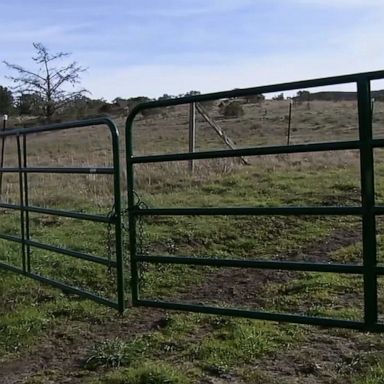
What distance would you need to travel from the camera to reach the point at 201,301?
5.65m

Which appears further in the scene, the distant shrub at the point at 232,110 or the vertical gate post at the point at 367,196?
the distant shrub at the point at 232,110

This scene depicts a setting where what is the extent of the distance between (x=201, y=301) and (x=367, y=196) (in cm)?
227

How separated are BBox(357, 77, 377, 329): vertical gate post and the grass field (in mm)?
384

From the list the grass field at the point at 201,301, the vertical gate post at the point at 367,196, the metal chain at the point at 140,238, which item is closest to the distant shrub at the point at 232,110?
the grass field at the point at 201,301

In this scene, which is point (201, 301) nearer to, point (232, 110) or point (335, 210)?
point (335, 210)

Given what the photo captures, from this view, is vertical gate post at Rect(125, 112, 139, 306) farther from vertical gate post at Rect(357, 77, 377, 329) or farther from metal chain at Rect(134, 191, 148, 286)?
vertical gate post at Rect(357, 77, 377, 329)

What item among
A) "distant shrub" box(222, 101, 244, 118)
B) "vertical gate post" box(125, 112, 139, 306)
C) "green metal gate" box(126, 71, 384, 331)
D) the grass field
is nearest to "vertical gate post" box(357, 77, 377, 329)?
"green metal gate" box(126, 71, 384, 331)

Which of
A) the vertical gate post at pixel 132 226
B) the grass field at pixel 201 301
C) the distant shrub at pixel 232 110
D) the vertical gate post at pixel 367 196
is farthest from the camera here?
the distant shrub at pixel 232 110

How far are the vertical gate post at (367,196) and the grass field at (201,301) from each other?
38 cm

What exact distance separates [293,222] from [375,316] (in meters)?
4.84

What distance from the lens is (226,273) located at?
6.58 m

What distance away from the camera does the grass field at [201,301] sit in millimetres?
4074

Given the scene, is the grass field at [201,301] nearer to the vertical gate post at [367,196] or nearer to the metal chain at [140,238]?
the metal chain at [140,238]

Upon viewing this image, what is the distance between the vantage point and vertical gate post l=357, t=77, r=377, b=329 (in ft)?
11.9
